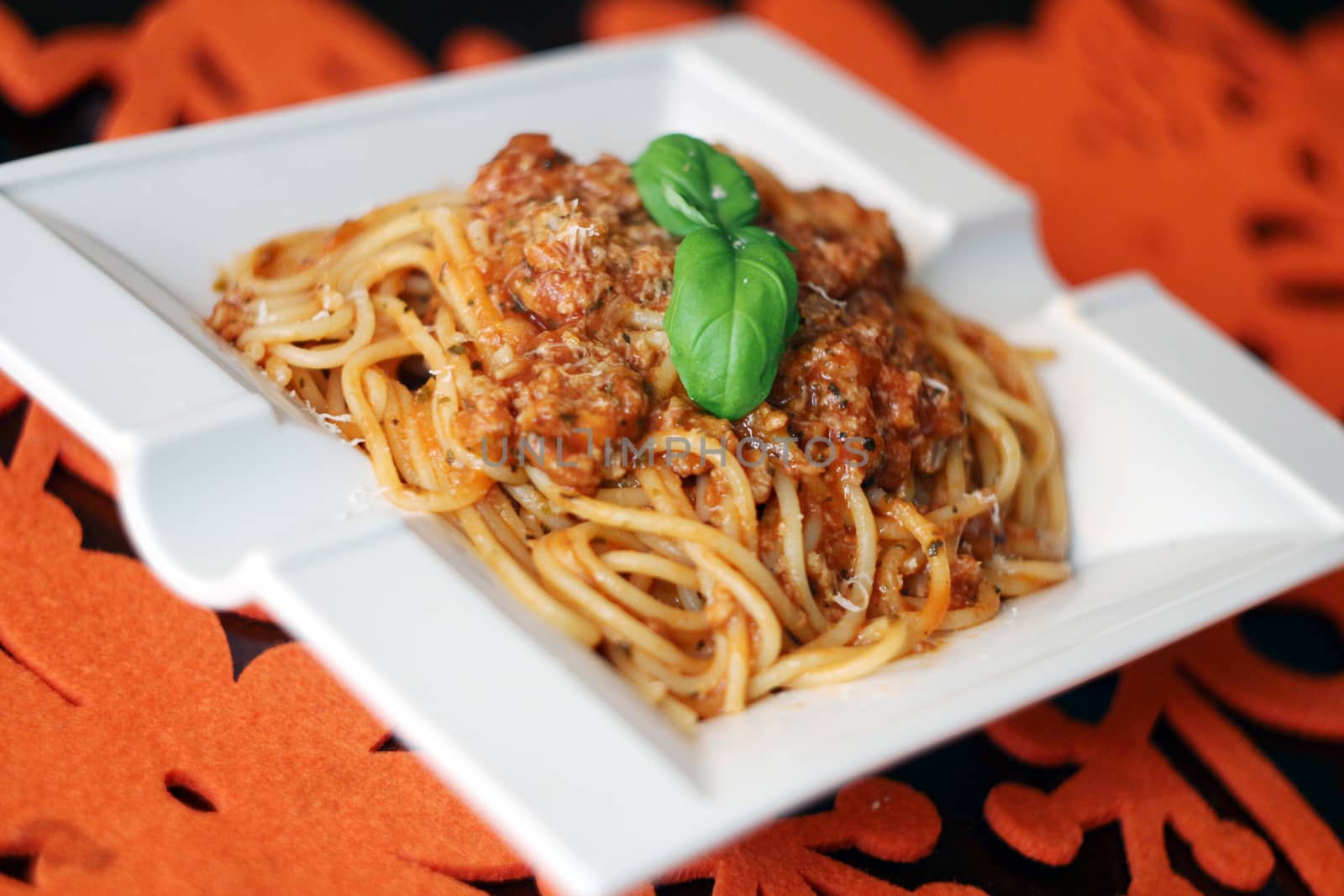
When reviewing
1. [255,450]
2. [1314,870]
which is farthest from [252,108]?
[1314,870]

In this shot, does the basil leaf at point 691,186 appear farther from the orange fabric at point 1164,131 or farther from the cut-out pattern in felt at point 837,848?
the orange fabric at point 1164,131

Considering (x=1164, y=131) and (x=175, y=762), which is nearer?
(x=175, y=762)

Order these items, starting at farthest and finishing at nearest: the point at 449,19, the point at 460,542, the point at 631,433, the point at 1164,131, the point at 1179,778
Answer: the point at 1164,131 → the point at 449,19 → the point at 1179,778 → the point at 631,433 → the point at 460,542

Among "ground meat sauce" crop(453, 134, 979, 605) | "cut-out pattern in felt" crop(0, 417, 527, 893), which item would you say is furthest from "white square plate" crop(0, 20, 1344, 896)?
"cut-out pattern in felt" crop(0, 417, 527, 893)

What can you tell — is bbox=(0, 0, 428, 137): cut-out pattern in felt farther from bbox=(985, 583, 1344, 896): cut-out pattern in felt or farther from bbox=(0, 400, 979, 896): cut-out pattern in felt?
bbox=(985, 583, 1344, 896): cut-out pattern in felt

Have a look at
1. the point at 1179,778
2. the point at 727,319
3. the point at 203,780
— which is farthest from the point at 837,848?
the point at 203,780

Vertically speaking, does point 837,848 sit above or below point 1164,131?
below

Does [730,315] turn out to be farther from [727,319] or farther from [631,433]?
[631,433]
